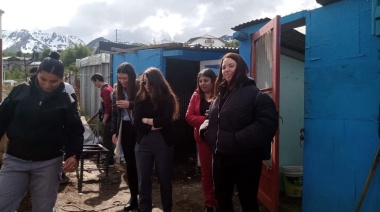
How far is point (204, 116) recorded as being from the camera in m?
4.05

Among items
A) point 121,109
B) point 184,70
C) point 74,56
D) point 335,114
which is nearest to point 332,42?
point 335,114

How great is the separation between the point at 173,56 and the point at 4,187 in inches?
185

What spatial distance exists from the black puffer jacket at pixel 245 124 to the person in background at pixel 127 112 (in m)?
1.63

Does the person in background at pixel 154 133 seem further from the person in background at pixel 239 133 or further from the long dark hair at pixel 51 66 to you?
the long dark hair at pixel 51 66

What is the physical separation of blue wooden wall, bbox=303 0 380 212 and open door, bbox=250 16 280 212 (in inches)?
12.8

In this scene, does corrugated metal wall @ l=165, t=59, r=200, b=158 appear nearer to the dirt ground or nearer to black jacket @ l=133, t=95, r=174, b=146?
the dirt ground

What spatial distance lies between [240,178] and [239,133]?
0.42 m

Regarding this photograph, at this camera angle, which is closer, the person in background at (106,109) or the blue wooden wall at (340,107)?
the blue wooden wall at (340,107)

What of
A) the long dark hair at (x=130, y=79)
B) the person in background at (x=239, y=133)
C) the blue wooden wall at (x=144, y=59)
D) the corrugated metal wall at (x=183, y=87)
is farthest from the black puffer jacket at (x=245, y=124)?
the corrugated metal wall at (x=183, y=87)

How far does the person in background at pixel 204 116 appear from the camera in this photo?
160 inches

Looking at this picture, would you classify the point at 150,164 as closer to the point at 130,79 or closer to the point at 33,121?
the point at 130,79

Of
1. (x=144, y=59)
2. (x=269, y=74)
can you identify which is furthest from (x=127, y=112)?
(x=144, y=59)

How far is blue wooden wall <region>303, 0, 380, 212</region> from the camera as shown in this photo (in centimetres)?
312

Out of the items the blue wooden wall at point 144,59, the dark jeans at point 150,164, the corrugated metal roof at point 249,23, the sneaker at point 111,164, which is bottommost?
the sneaker at point 111,164
